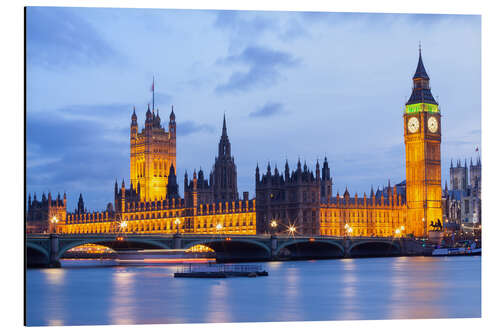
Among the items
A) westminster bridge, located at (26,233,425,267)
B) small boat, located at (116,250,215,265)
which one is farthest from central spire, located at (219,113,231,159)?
small boat, located at (116,250,215,265)

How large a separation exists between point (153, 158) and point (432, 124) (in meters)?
54.6

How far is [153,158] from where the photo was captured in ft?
466

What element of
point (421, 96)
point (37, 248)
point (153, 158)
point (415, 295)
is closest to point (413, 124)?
point (421, 96)

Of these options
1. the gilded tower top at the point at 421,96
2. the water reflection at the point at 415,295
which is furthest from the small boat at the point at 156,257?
the gilded tower top at the point at 421,96

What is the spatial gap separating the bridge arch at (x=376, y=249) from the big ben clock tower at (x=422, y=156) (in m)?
16.2

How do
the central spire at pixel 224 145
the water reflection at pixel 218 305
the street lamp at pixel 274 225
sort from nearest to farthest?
the water reflection at pixel 218 305, the street lamp at pixel 274 225, the central spire at pixel 224 145

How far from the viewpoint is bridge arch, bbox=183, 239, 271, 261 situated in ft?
231

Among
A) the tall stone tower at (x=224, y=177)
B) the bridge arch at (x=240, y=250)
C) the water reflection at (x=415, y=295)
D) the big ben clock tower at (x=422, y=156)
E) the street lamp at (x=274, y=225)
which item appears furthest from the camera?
the tall stone tower at (x=224, y=177)

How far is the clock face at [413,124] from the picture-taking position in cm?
10191

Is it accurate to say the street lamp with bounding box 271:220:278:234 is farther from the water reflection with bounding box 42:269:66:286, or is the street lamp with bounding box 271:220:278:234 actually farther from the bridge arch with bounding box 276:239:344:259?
the water reflection with bounding box 42:269:66:286

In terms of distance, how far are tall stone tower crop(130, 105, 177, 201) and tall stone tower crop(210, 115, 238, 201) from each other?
73.4ft

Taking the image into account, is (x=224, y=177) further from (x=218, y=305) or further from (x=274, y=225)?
(x=218, y=305)

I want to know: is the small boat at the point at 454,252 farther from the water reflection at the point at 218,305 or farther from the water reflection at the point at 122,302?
A: the water reflection at the point at 218,305
